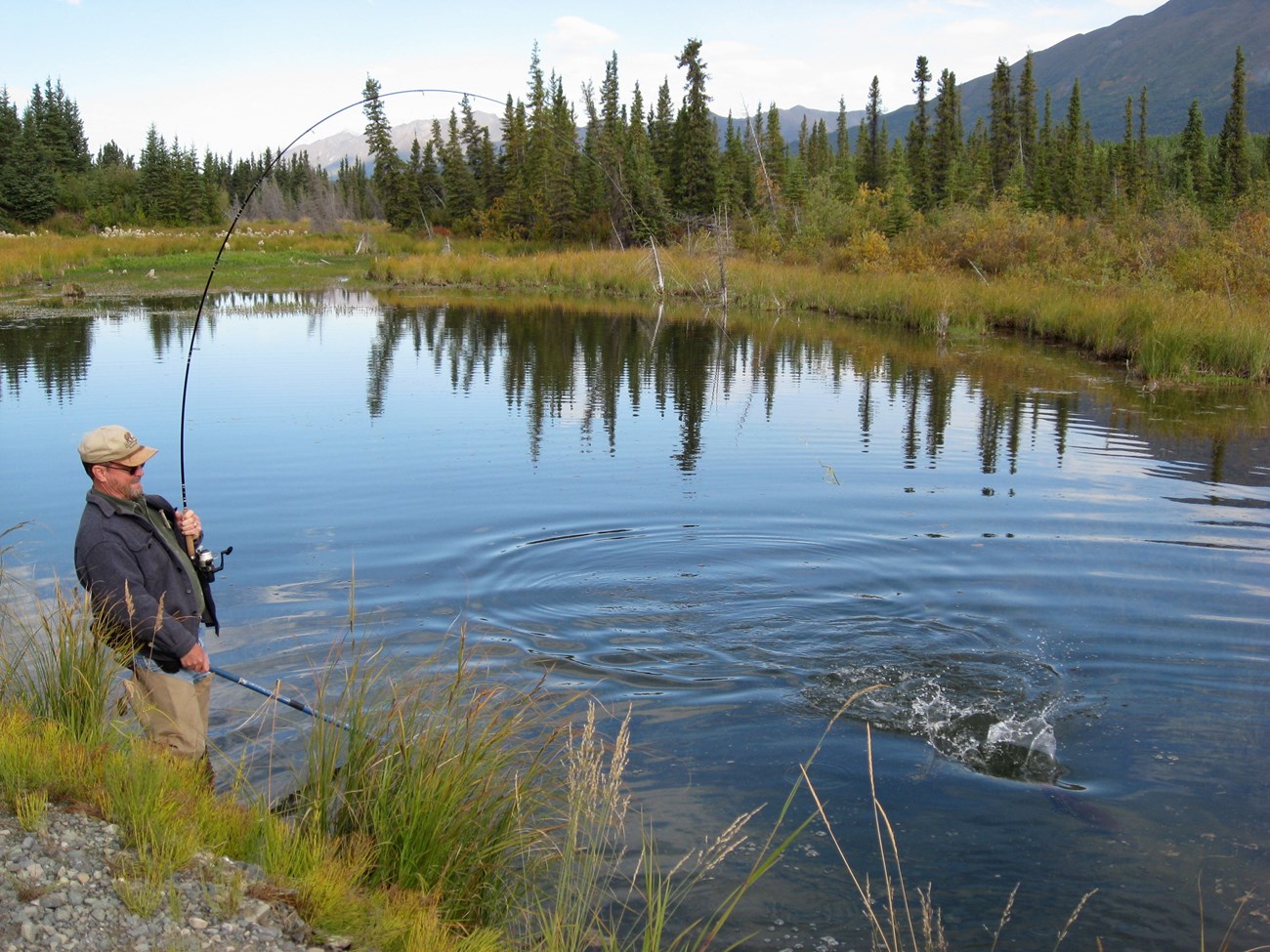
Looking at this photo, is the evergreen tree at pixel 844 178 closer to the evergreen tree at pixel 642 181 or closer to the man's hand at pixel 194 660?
the evergreen tree at pixel 642 181

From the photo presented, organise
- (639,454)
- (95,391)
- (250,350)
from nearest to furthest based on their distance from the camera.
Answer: (639,454) < (95,391) < (250,350)

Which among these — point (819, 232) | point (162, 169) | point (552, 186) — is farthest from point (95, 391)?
point (162, 169)

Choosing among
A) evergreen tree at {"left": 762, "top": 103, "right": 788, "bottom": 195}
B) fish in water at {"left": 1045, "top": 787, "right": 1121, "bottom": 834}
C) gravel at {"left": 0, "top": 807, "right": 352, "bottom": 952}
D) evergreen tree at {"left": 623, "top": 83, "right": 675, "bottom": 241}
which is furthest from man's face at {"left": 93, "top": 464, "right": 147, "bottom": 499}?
evergreen tree at {"left": 762, "top": 103, "right": 788, "bottom": 195}

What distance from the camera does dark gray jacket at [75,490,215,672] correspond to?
15.5 feet

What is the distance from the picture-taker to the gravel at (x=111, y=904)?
312cm

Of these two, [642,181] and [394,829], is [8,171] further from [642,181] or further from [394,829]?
[394,829]

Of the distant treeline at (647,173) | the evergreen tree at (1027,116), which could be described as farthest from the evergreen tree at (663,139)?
the evergreen tree at (1027,116)

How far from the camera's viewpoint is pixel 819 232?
46.9 m

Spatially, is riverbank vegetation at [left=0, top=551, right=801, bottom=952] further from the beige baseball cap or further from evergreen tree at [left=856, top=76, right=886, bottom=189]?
evergreen tree at [left=856, top=76, right=886, bottom=189]

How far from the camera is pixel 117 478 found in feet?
15.8

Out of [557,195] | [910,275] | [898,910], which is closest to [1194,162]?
[557,195]

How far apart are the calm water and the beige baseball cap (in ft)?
4.55

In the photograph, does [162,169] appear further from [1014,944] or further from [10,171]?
[1014,944]

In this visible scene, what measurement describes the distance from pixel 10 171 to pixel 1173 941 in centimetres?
7671
